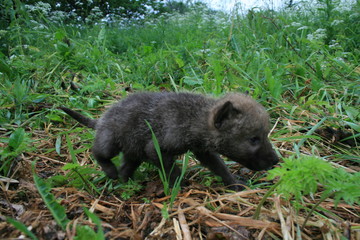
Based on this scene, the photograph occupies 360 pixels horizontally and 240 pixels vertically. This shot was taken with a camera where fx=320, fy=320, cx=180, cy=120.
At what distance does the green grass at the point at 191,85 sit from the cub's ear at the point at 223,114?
684mm

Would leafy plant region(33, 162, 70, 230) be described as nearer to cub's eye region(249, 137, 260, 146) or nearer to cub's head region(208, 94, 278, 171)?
cub's head region(208, 94, 278, 171)

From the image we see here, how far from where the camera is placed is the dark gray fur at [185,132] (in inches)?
109

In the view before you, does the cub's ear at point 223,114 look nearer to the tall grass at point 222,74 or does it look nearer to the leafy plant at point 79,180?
the tall grass at point 222,74

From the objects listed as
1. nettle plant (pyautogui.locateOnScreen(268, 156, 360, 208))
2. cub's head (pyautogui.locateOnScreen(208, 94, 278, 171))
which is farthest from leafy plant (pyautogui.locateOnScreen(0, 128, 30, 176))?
nettle plant (pyautogui.locateOnScreen(268, 156, 360, 208))

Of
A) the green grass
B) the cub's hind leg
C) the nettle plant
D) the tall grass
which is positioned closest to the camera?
the nettle plant

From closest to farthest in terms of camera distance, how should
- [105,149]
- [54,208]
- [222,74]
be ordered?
[54,208] < [105,149] < [222,74]

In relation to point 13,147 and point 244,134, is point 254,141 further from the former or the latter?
point 13,147

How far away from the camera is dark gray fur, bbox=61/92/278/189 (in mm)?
2773

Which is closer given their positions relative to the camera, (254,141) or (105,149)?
(254,141)

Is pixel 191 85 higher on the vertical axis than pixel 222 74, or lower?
lower

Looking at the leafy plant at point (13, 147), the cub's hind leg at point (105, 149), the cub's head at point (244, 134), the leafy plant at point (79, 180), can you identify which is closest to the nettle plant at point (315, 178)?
the cub's head at point (244, 134)

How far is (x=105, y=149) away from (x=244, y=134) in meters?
1.31

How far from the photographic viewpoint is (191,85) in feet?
16.1

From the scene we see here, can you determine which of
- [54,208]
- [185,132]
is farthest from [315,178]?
[54,208]
